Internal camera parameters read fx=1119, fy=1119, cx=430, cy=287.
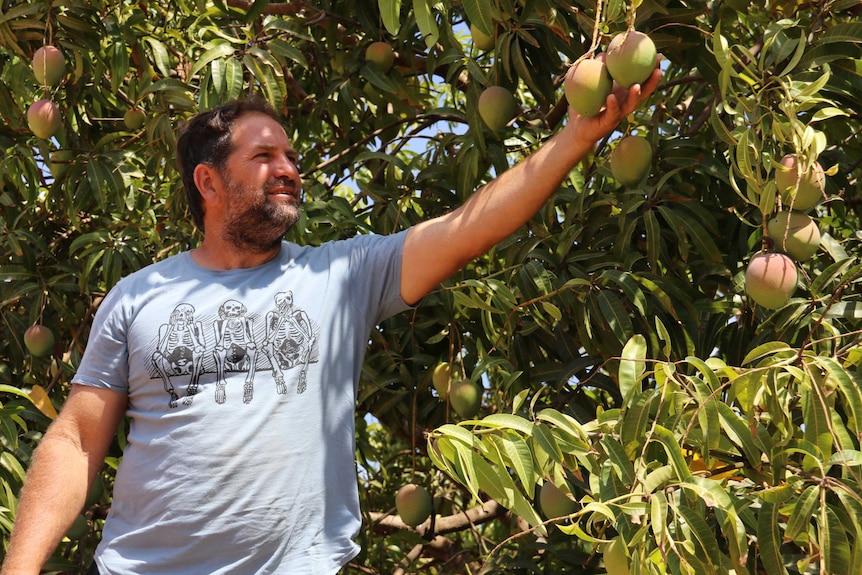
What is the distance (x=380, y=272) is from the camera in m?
2.01

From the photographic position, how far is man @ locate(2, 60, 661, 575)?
1.81 meters

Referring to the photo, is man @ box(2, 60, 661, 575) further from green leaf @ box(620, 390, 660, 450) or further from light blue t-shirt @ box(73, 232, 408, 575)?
green leaf @ box(620, 390, 660, 450)

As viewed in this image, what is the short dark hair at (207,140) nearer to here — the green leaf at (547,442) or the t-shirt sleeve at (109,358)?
the t-shirt sleeve at (109,358)

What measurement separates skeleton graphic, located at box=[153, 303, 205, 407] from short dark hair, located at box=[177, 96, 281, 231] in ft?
1.15

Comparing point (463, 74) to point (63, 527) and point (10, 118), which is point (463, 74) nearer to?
point (10, 118)

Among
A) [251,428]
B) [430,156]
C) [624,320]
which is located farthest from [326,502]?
[430,156]

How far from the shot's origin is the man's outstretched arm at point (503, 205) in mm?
1741

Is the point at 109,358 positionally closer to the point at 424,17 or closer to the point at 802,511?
the point at 424,17

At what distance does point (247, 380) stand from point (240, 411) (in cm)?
5

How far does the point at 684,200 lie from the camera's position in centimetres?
248

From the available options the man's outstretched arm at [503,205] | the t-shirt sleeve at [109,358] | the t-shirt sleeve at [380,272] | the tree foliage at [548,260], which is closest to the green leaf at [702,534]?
the tree foliage at [548,260]

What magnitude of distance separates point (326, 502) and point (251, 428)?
175mm

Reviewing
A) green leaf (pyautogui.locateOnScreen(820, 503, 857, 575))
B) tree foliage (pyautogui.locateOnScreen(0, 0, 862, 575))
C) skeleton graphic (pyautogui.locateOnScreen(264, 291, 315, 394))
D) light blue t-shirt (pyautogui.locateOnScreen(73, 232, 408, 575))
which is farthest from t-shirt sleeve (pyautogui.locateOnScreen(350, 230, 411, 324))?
green leaf (pyautogui.locateOnScreen(820, 503, 857, 575))

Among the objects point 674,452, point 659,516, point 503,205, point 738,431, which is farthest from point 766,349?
point 503,205
